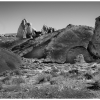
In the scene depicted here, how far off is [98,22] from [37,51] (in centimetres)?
871

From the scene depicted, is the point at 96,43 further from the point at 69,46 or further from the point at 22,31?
the point at 22,31

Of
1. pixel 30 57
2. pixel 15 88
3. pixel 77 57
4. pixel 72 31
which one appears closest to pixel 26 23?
pixel 30 57

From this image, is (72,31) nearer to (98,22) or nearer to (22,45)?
(98,22)

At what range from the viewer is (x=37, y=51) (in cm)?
2330

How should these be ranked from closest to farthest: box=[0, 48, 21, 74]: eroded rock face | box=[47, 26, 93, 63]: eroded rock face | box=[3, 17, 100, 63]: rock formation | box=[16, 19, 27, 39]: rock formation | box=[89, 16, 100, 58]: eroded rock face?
box=[0, 48, 21, 74]: eroded rock face < box=[89, 16, 100, 58]: eroded rock face < box=[3, 17, 100, 63]: rock formation < box=[47, 26, 93, 63]: eroded rock face < box=[16, 19, 27, 39]: rock formation

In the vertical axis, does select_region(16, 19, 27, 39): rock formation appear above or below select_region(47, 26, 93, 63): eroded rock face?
above

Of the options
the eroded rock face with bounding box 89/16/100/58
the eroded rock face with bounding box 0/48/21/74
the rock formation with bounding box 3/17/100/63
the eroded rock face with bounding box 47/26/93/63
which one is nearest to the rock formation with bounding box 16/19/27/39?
the rock formation with bounding box 3/17/100/63

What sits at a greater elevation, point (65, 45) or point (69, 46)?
point (65, 45)

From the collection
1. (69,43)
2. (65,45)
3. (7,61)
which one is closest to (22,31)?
(65,45)

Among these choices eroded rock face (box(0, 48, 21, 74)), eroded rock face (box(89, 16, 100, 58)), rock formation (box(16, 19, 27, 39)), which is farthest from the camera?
rock formation (box(16, 19, 27, 39))

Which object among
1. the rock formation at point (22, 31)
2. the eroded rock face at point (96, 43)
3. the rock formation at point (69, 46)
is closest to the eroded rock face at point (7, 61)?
the eroded rock face at point (96, 43)

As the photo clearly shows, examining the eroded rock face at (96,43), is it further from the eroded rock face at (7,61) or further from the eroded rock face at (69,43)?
the eroded rock face at (7,61)

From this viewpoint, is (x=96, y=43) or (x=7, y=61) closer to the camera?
(x=7, y=61)

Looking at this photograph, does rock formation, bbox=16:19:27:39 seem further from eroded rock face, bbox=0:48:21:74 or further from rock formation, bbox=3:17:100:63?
eroded rock face, bbox=0:48:21:74
